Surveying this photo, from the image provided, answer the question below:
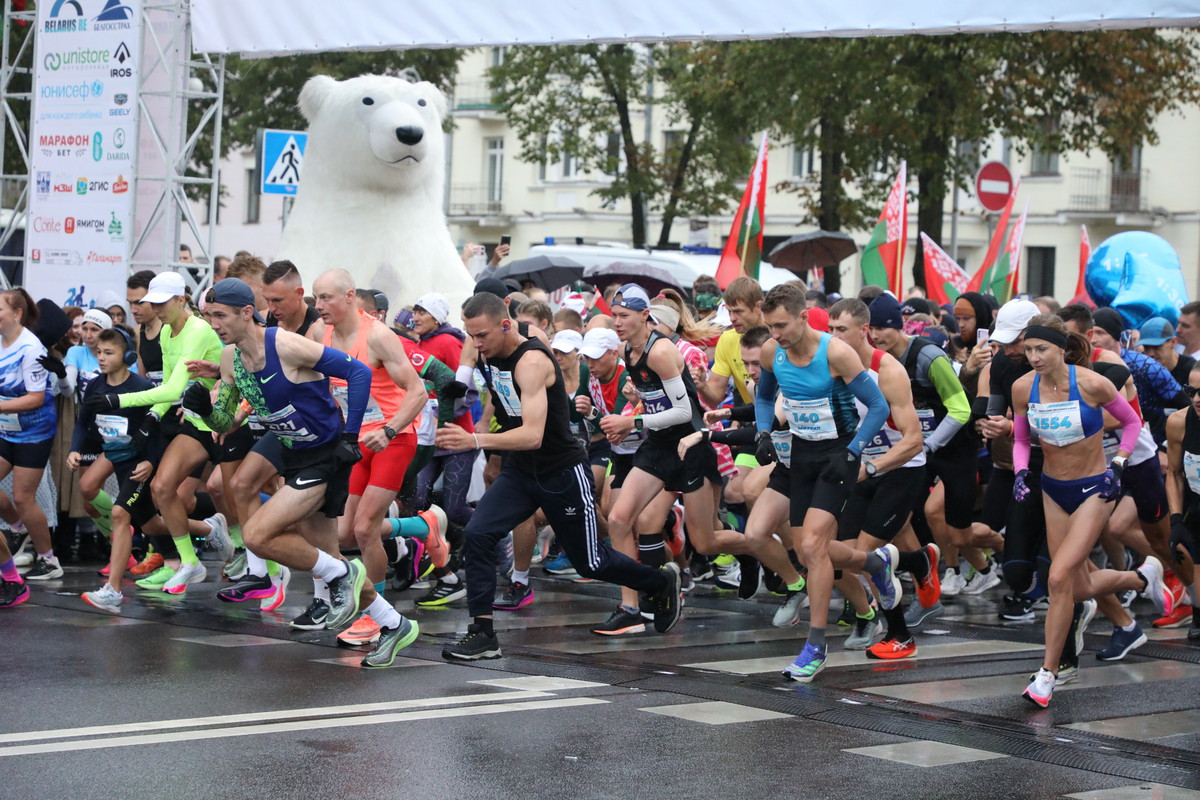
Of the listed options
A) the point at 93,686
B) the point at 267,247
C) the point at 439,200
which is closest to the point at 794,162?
the point at 267,247

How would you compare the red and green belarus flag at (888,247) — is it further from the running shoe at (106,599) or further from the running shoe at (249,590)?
the running shoe at (106,599)

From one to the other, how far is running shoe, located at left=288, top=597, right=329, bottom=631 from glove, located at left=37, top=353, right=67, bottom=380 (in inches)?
110

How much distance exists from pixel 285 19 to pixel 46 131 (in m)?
2.38

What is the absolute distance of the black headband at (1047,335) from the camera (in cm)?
830

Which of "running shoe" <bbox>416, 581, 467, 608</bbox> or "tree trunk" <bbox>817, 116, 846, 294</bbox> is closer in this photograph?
"running shoe" <bbox>416, 581, 467, 608</bbox>

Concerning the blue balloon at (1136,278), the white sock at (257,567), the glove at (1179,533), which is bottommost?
the white sock at (257,567)

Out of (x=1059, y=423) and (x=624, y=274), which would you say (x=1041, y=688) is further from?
(x=624, y=274)

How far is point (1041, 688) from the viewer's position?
787cm

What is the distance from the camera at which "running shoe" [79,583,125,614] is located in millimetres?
10070

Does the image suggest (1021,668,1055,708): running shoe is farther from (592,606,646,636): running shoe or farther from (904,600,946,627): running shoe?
(592,606,646,636): running shoe

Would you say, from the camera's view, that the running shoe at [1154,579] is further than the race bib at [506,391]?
Yes

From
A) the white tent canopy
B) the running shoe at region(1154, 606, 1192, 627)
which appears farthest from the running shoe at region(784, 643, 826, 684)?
the white tent canopy

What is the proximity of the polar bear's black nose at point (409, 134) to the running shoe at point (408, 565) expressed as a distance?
6288 millimetres

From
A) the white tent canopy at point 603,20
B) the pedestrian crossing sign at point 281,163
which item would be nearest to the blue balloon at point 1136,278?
the white tent canopy at point 603,20
